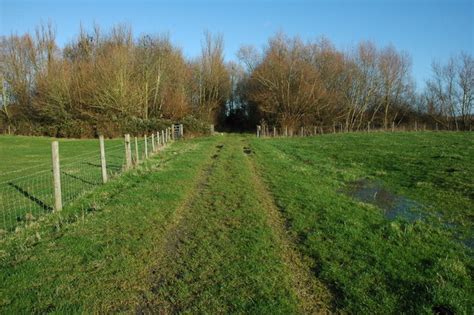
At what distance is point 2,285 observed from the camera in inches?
172

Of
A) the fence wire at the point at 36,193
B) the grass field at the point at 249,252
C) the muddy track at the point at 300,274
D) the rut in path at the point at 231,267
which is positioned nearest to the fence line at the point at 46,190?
the fence wire at the point at 36,193

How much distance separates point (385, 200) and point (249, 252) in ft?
18.0

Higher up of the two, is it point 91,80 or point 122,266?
point 91,80

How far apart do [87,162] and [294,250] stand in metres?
16.6

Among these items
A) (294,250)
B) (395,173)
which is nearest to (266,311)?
(294,250)

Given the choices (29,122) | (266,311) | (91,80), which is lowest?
(266,311)

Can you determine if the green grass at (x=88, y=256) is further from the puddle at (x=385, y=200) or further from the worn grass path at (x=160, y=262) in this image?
the puddle at (x=385, y=200)

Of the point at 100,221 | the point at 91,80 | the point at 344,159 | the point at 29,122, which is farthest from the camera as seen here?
the point at 29,122

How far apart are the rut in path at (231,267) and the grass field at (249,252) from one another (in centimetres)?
2

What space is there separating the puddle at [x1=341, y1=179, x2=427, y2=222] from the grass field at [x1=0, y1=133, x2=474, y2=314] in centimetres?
5

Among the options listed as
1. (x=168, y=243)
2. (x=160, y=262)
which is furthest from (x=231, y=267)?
(x=168, y=243)

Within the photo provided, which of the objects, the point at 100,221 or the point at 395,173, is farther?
the point at 395,173

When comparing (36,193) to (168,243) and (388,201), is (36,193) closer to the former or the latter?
(168,243)

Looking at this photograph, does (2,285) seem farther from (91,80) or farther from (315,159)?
(91,80)
